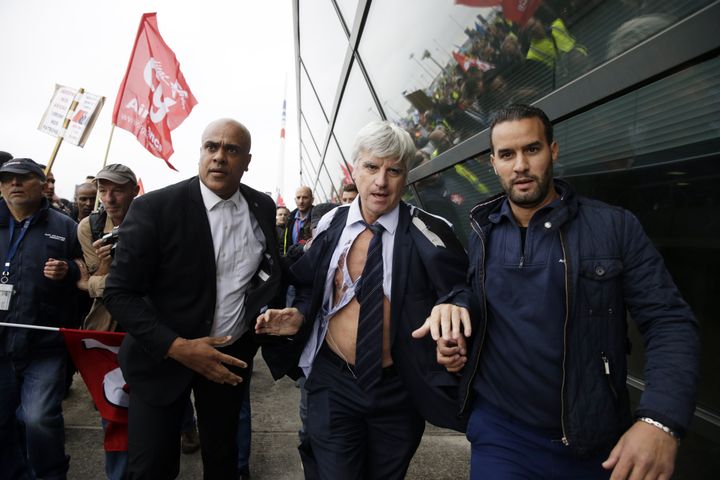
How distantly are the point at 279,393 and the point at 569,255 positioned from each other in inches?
156

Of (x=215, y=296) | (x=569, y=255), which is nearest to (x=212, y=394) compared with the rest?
(x=215, y=296)

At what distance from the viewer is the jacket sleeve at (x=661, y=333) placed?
3.76ft

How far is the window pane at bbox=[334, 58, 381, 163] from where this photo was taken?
19.3 ft

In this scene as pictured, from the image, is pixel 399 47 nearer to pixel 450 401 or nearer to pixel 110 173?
pixel 110 173

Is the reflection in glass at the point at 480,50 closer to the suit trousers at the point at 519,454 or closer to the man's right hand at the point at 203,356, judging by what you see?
the suit trousers at the point at 519,454

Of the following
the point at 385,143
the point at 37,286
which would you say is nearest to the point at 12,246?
the point at 37,286

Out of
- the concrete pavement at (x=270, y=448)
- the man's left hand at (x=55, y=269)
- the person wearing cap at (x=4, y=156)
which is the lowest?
the concrete pavement at (x=270, y=448)

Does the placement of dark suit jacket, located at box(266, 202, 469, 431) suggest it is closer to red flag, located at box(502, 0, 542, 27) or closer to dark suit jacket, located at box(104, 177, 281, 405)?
dark suit jacket, located at box(104, 177, 281, 405)

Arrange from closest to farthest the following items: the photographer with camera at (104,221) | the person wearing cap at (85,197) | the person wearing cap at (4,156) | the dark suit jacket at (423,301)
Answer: the dark suit jacket at (423,301), the photographer with camera at (104,221), the person wearing cap at (4,156), the person wearing cap at (85,197)

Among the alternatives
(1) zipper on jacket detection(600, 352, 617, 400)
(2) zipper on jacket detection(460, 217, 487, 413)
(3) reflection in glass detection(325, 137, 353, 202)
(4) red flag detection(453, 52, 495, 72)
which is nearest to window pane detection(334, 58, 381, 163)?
(3) reflection in glass detection(325, 137, 353, 202)

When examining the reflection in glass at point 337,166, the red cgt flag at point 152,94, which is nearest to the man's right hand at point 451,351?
the red cgt flag at point 152,94

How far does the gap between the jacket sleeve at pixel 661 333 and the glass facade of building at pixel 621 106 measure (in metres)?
0.37

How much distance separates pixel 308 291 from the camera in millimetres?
2301

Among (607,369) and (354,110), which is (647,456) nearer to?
(607,369)
